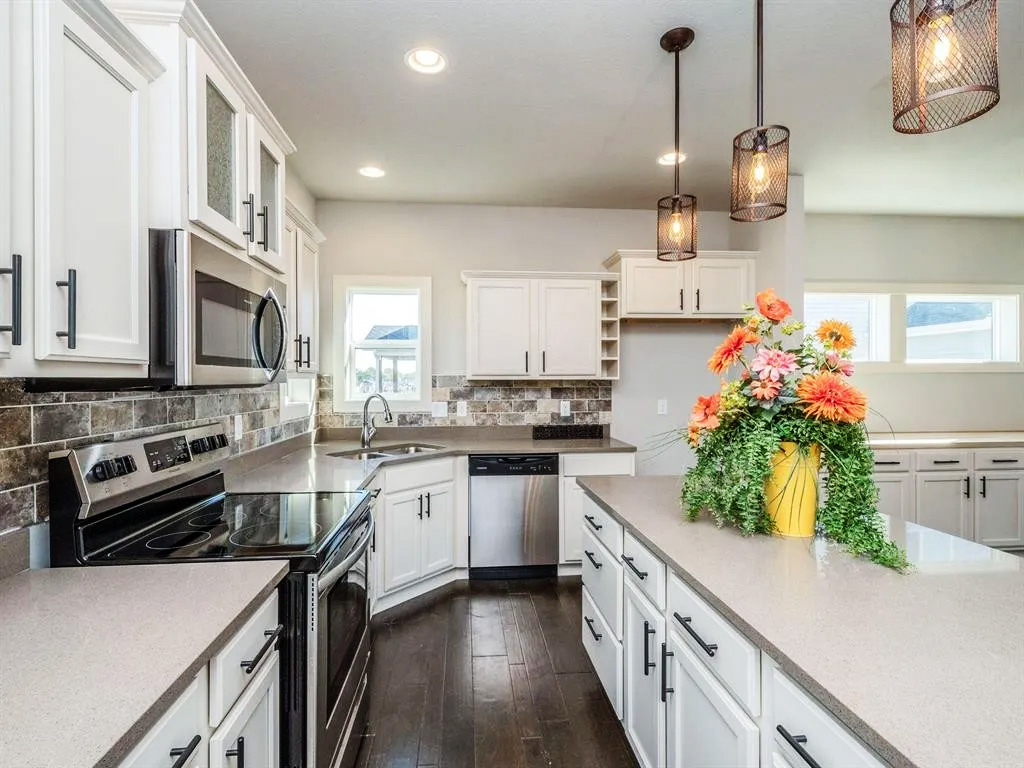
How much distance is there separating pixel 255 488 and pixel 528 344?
6.74 feet

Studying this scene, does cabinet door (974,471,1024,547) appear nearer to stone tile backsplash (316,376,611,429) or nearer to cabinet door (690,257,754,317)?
cabinet door (690,257,754,317)

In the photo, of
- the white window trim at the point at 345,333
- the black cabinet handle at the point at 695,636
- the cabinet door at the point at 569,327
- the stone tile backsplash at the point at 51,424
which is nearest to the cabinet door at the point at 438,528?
the white window trim at the point at 345,333

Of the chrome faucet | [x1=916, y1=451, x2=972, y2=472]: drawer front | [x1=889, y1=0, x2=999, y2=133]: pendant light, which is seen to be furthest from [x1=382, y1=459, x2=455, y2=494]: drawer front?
[x1=916, y1=451, x2=972, y2=472]: drawer front

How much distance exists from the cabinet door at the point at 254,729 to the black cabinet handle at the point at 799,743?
1.00 meters

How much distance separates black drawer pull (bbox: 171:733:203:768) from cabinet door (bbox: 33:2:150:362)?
2.26 ft

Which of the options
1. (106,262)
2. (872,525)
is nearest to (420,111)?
(106,262)

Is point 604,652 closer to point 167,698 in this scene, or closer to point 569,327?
point 167,698

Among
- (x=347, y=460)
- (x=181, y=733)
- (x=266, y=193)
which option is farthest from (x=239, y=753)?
(x=347, y=460)

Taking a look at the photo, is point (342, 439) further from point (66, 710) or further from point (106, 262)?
point (66, 710)

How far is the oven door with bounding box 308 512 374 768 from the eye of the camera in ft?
4.58

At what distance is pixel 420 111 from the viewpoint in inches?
102

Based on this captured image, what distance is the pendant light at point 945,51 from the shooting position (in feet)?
3.39

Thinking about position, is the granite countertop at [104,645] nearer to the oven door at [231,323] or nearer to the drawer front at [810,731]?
the oven door at [231,323]

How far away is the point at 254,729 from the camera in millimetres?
1159
